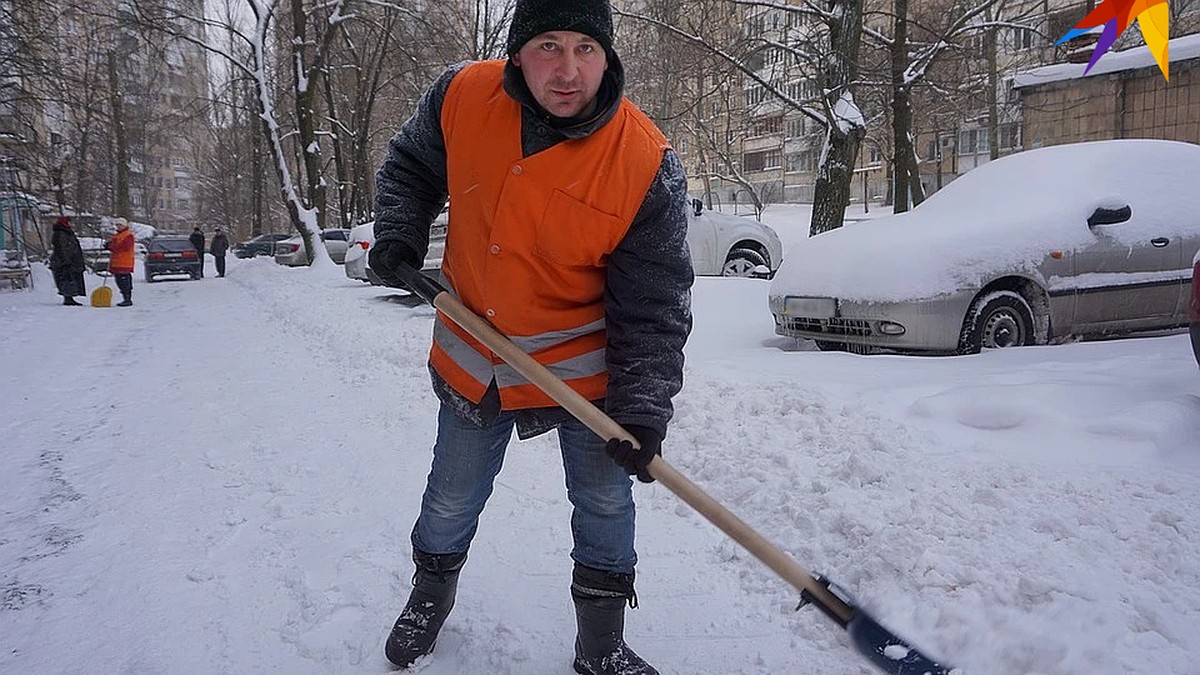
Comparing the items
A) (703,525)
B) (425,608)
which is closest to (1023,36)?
(703,525)

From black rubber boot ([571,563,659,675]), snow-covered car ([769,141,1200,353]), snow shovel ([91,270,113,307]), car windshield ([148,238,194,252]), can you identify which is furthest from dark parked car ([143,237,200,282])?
black rubber boot ([571,563,659,675])

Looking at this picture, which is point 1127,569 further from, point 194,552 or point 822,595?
point 194,552

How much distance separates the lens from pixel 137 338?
9328mm

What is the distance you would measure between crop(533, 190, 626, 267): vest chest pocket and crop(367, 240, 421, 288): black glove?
0.46m

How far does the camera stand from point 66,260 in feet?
44.8

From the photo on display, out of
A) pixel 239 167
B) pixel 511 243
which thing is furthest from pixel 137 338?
pixel 239 167

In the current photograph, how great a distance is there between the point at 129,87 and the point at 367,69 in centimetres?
941

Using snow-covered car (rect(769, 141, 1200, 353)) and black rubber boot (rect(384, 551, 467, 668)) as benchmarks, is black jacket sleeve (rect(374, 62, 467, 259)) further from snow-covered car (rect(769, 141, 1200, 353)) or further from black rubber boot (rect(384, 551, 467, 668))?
snow-covered car (rect(769, 141, 1200, 353))

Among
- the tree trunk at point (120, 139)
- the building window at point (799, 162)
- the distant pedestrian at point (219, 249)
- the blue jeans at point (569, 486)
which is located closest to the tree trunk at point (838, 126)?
the blue jeans at point (569, 486)

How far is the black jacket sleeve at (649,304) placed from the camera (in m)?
1.98

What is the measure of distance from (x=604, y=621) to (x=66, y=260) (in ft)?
47.8

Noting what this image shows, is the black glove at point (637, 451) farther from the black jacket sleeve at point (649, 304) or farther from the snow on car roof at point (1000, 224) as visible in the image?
the snow on car roof at point (1000, 224)

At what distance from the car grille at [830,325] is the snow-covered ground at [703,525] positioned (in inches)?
16.8

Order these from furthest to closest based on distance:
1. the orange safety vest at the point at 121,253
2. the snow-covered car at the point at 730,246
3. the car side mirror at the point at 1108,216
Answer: the orange safety vest at the point at 121,253
the snow-covered car at the point at 730,246
the car side mirror at the point at 1108,216
